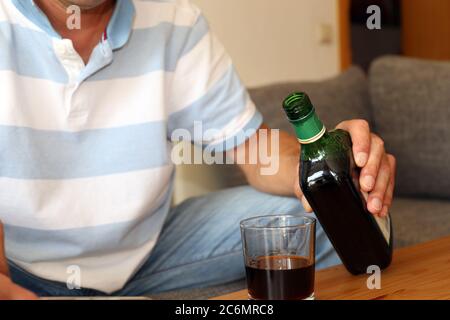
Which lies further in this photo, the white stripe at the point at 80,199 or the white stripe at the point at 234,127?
the white stripe at the point at 234,127

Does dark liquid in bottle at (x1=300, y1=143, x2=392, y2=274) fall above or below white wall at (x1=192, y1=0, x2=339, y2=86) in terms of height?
above

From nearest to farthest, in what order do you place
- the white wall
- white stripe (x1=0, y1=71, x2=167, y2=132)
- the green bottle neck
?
1. the green bottle neck
2. white stripe (x1=0, y1=71, x2=167, y2=132)
3. the white wall

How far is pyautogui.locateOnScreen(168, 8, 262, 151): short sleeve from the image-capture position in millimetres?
1343

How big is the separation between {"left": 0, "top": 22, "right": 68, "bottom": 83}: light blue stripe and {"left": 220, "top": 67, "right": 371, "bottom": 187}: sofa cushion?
88 centimetres

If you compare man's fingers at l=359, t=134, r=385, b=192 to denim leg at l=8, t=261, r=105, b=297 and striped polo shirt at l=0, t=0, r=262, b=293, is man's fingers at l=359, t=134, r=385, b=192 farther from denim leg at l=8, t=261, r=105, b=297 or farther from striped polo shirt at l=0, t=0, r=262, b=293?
denim leg at l=8, t=261, r=105, b=297

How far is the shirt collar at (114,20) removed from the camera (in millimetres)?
1134

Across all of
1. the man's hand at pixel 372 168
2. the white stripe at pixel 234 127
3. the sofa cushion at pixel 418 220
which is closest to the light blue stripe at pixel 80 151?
the white stripe at pixel 234 127

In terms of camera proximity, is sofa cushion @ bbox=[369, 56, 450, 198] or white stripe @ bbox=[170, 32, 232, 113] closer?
white stripe @ bbox=[170, 32, 232, 113]

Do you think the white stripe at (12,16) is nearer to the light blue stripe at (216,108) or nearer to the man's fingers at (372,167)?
the light blue stripe at (216,108)

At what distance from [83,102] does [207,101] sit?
10.1 inches

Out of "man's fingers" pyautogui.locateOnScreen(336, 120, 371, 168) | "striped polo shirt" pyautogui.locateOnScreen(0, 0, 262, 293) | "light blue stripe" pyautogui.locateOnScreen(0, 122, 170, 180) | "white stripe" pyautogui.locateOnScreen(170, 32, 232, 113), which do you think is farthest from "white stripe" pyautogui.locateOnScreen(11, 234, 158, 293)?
"man's fingers" pyautogui.locateOnScreen(336, 120, 371, 168)
